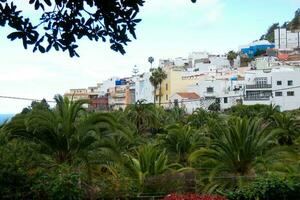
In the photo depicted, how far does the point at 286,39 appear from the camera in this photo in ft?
429

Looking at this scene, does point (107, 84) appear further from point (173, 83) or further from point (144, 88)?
point (173, 83)

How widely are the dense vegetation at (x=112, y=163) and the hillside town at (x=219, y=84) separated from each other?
29.8 meters

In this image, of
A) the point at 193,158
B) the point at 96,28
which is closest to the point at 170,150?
the point at 193,158

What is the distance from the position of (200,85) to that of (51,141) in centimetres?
6832

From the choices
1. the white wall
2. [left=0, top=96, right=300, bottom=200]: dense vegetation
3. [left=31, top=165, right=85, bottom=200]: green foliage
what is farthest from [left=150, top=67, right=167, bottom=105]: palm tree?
[left=31, top=165, right=85, bottom=200]: green foliage

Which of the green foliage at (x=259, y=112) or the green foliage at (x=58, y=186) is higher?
the green foliage at (x=259, y=112)

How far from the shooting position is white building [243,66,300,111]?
222 ft

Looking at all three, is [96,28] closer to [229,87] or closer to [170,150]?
[170,150]

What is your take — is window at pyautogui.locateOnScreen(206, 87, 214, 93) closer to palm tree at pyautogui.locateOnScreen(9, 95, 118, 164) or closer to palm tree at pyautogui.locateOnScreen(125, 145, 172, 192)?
palm tree at pyautogui.locateOnScreen(125, 145, 172, 192)

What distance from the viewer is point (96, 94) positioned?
12119 centimetres

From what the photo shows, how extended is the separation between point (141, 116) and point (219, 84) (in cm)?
4141

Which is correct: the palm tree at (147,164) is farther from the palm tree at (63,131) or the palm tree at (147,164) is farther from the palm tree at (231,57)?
the palm tree at (231,57)

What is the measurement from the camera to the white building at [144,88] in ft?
301

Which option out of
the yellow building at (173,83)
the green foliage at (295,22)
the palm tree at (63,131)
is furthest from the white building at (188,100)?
the green foliage at (295,22)
